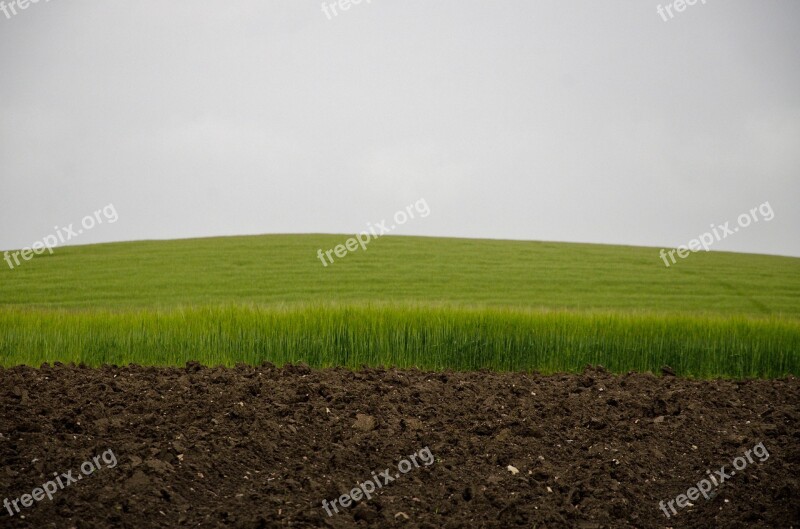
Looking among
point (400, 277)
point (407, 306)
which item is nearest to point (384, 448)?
point (407, 306)

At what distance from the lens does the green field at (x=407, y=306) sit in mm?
9812

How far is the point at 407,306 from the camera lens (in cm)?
1039

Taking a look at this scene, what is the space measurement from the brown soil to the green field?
2069mm

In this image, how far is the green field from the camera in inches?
386

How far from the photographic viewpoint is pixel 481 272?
75.7 ft

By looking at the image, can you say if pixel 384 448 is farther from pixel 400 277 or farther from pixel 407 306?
pixel 400 277

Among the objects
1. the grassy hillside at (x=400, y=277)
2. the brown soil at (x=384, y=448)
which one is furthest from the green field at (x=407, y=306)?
the brown soil at (x=384, y=448)

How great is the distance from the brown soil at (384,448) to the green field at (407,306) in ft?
6.79

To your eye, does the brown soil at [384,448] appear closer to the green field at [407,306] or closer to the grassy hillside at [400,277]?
the green field at [407,306]

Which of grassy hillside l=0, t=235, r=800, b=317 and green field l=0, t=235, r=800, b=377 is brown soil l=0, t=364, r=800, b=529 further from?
grassy hillside l=0, t=235, r=800, b=317

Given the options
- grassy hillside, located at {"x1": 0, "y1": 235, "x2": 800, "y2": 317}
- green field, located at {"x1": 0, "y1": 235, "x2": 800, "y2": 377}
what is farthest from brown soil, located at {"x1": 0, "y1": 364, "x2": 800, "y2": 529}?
grassy hillside, located at {"x1": 0, "y1": 235, "x2": 800, "y2": 317}

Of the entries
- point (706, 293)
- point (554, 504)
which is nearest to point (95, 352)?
point (554, 504)

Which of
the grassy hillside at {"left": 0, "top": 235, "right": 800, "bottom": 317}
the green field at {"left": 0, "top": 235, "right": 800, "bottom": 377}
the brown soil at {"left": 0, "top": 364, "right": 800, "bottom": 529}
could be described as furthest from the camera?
the grassy hillside at {"left": 0, "top": 235, "right": 800, "bottom": 317}

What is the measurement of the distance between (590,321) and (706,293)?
12.9 meters
